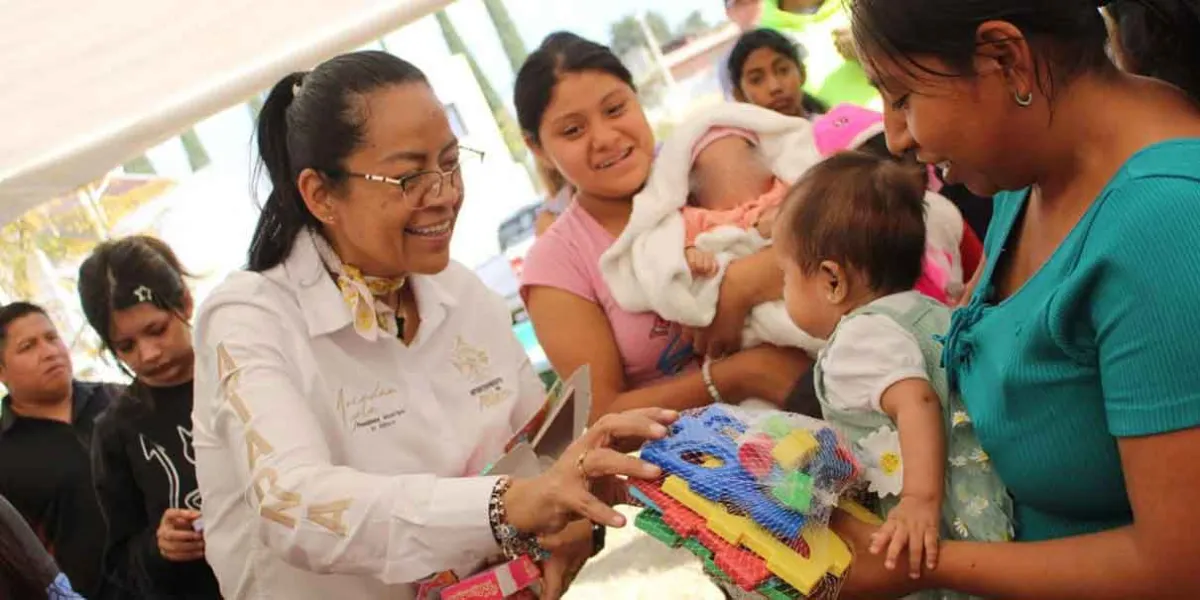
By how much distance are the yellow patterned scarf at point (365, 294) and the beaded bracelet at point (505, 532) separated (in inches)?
18.1

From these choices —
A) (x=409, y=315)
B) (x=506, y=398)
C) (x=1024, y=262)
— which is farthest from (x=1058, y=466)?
(x=409, y=315)

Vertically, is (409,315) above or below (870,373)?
above

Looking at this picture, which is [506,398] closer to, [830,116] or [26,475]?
[830,116]

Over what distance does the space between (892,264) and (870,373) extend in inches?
10.2

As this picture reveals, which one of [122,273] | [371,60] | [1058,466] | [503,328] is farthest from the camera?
[122,273]

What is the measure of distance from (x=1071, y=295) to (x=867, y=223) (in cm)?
64

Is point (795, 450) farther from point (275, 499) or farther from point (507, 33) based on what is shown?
point (507, 33)

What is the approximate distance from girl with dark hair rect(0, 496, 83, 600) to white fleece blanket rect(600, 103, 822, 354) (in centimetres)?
125

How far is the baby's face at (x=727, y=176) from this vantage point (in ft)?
7.27

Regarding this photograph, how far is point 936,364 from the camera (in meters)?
1.42

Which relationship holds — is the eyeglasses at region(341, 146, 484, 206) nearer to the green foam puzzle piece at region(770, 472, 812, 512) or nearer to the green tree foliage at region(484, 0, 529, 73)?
the green foam puzzle piece at region(770, 472, 812, 512)

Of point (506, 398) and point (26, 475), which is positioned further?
point (26, 475)

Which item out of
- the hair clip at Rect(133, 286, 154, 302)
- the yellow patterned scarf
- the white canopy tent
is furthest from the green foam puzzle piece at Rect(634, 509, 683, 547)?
the white canopy tent

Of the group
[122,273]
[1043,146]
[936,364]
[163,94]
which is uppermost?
[163,94]
